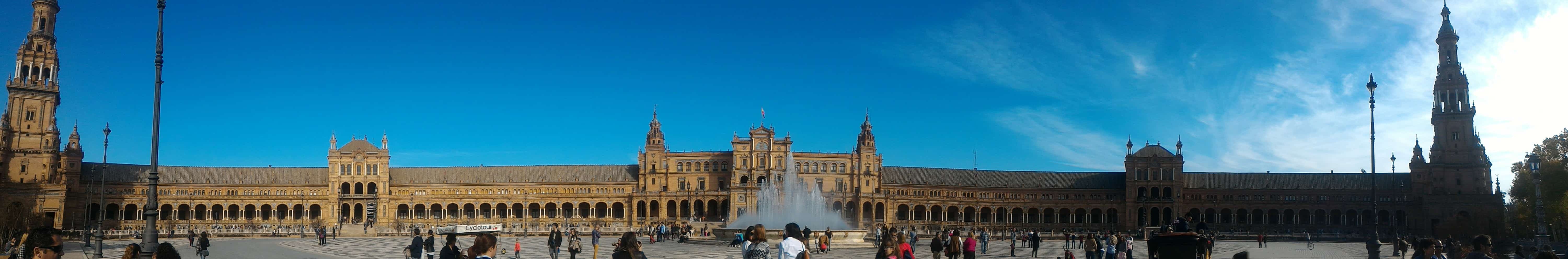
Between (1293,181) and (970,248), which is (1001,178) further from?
(970,248)

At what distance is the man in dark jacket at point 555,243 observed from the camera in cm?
3059

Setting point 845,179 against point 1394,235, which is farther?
point 845,179

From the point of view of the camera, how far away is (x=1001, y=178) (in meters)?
120

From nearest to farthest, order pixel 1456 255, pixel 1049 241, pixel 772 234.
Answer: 1. pixel 1456 255
2. pixel 772 234
3. pixel 1049 241

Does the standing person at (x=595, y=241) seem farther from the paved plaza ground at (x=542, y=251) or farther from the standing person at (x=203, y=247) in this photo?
the standing person at (x=203, y=247)

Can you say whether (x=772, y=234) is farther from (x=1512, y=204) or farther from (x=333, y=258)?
(x=1512, y=204)

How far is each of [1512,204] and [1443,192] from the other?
803 cm

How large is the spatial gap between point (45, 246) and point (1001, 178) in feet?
366

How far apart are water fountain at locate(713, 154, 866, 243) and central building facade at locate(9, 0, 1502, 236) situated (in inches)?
28.6

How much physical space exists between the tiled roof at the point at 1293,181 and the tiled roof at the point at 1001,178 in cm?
814

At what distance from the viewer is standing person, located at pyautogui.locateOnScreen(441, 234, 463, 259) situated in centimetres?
1681

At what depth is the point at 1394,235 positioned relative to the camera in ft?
148

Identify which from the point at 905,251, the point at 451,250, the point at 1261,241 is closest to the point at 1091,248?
the point at 905,251

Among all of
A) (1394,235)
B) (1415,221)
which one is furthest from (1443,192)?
(1394,235)
